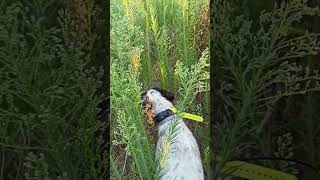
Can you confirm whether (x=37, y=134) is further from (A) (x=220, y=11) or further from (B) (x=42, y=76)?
(A) (x=220, y=11)

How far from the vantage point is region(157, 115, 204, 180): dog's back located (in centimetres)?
131

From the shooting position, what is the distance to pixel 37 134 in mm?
1260

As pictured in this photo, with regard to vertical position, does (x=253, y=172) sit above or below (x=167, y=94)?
below

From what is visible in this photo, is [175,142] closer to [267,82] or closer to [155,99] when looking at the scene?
[155,99]

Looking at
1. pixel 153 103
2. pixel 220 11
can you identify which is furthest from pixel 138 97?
pixel 220 11

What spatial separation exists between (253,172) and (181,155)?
18cm

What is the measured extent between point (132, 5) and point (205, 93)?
0.92ft

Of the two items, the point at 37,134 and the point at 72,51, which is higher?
the point at 72,51

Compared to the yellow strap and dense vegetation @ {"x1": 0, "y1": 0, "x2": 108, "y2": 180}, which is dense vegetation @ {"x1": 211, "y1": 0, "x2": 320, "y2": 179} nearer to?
the yellow strap

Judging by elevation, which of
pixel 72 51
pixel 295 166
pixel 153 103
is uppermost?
pixel 72 51

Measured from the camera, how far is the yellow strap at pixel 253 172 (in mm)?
1280

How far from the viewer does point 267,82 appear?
1.28m

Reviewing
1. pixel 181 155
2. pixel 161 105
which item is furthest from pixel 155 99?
pixel 181 155

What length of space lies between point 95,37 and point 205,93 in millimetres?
300
